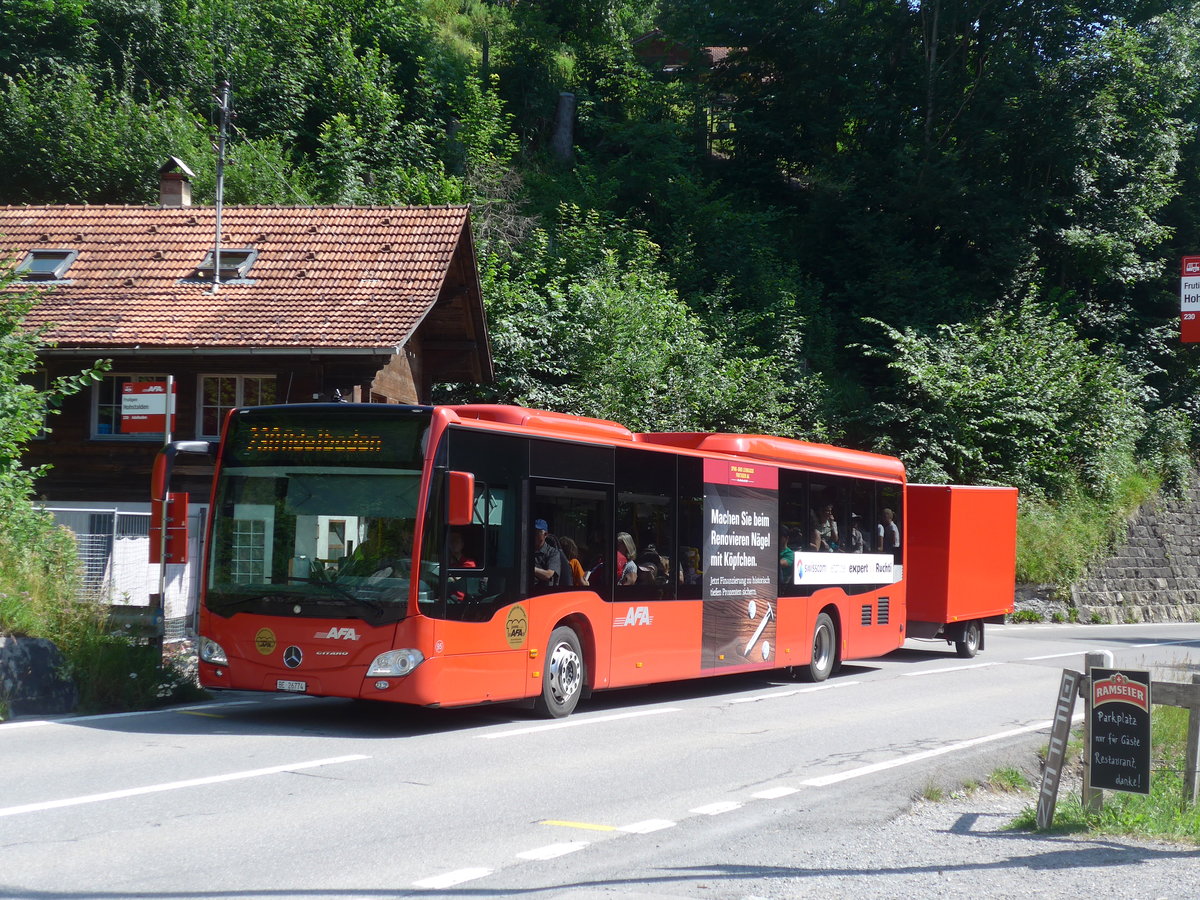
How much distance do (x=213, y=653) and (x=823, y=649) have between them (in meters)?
8.88

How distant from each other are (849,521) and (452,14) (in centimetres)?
4049

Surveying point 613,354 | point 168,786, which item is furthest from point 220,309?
A: point 168,786

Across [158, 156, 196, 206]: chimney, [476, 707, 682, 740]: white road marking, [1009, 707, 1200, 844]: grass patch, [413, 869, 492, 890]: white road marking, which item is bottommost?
[476, 707, 682, 740]: white road marking

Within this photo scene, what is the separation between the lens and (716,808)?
7.95 m

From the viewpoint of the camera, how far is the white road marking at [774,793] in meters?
8.41

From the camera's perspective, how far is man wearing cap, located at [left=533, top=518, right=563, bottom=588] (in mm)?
11648

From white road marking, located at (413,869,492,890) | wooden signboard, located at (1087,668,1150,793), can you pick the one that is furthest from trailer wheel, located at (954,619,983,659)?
white road marking, located at (413,869,492,890)


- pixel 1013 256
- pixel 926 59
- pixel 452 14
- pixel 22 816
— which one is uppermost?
pixel 452 14

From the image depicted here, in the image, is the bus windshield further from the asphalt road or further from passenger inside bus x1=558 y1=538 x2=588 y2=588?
passenger inside bus x1=558 y1=538 x2=588 y2=588

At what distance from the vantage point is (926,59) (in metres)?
42.4

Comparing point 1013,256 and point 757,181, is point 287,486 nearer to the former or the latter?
point 1013,256

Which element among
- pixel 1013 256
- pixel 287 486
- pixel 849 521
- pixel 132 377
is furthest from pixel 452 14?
pixel 287 486

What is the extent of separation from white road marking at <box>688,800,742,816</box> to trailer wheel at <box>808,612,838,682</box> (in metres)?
8.63

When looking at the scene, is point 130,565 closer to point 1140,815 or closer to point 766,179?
point 1140,815
